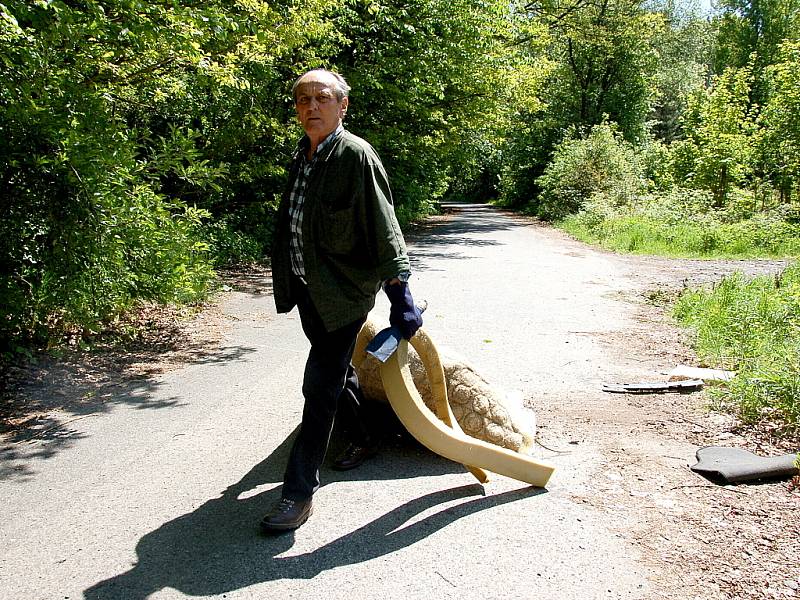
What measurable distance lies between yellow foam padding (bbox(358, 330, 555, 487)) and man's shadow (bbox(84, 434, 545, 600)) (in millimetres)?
207

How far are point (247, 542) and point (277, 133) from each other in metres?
11.1

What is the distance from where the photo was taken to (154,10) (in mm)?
5707

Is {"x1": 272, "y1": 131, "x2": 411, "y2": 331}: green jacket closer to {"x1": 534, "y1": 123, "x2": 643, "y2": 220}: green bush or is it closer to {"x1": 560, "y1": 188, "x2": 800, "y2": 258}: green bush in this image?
{"x1": 560, "y1": 188, "x2": 800, "y2": 258}: green bush

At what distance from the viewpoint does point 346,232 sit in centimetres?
338

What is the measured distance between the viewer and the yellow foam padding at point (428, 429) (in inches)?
144

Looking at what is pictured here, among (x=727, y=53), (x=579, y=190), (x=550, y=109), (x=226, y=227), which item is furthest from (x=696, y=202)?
(x=727, y=53)

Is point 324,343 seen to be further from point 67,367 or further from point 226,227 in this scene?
point 226,227

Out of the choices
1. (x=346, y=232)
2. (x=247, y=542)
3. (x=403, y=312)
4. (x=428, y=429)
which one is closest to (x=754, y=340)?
(x=428, y=429)

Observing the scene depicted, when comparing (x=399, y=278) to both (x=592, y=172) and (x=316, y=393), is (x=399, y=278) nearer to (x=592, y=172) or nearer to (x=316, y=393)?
(x=316, y=393)

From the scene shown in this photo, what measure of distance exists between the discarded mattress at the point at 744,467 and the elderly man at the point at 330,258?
1.93 m

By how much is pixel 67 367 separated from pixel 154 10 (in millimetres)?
3107

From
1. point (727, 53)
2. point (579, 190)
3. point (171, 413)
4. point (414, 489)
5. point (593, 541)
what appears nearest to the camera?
point (593, 541)

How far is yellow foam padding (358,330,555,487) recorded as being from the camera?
12.0ft

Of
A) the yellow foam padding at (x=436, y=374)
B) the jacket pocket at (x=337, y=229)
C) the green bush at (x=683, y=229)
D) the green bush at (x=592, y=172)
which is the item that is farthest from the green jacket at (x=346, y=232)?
the green bush at (x=592, y=172)
